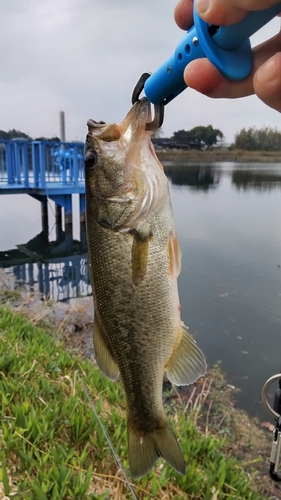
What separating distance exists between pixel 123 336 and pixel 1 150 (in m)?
14.6

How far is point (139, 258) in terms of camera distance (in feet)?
4.90

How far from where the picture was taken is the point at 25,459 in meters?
2.31

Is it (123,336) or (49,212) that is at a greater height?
(123,336)

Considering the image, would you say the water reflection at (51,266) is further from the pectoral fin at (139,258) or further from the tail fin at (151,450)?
the pectoral fin at (139,258)

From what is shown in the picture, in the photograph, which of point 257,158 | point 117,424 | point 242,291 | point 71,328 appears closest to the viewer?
point 117,424

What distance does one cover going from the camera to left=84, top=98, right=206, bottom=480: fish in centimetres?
151

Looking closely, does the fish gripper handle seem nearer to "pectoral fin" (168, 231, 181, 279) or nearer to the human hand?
the human hand

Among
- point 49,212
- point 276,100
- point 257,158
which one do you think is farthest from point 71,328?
point 257,158

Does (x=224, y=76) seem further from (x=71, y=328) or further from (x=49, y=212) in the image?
(x=49, y=212)

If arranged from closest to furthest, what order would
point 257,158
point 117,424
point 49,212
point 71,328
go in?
1. point 117,424
2. point 71,328
3. point 49,212
4. point 257,158

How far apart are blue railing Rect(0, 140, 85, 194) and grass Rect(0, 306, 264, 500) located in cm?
1182

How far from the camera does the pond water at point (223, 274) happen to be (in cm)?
640

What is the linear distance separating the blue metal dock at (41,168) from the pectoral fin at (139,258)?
13.5 metres

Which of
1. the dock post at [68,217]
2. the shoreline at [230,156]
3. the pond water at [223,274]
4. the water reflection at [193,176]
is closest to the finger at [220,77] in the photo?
the pond water at [223,274]
